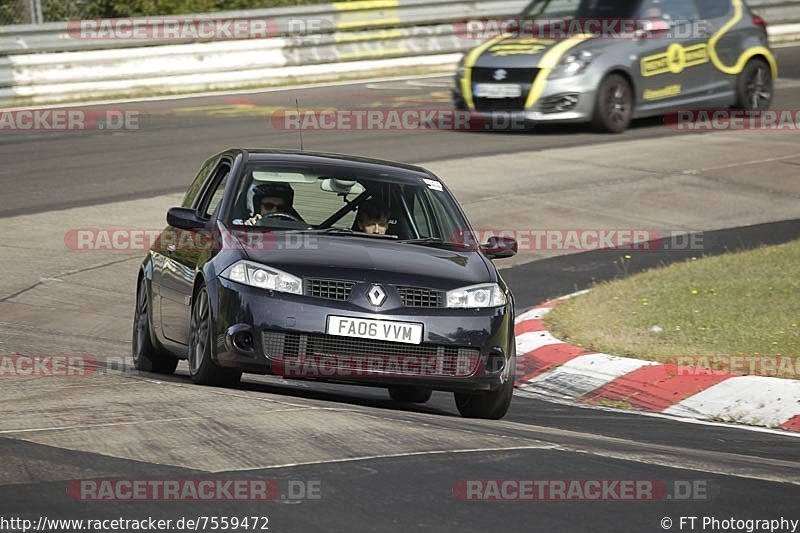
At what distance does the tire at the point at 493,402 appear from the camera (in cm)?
802

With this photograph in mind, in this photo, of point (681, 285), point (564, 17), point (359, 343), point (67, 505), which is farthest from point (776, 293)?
point (564, 17)

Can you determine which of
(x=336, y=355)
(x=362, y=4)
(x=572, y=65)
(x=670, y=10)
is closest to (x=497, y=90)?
(x=572, y=65)

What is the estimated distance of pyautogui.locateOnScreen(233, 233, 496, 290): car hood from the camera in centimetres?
765

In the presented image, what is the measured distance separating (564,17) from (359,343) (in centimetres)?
1336

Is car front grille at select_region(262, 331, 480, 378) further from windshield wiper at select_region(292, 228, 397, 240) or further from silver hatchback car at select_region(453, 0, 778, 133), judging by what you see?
silver hatchback car at select_region(453, 0, 778, 133)

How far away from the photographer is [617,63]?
19.2 meters

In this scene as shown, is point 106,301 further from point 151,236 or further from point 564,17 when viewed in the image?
point 564,17

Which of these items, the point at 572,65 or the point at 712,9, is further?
the point at 712,9

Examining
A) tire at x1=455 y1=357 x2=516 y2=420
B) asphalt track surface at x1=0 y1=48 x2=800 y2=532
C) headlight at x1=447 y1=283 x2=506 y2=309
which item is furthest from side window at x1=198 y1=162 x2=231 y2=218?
tire at x1=455 y1=357 x2=516 y2=420

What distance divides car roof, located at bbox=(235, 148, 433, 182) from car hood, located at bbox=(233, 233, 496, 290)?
0.77 metres

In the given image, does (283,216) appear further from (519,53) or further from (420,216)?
(519,53)

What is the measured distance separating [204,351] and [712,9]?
14.3 metres

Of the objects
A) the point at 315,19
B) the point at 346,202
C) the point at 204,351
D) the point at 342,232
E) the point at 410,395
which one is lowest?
the point at 410,395

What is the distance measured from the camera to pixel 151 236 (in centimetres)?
1404
